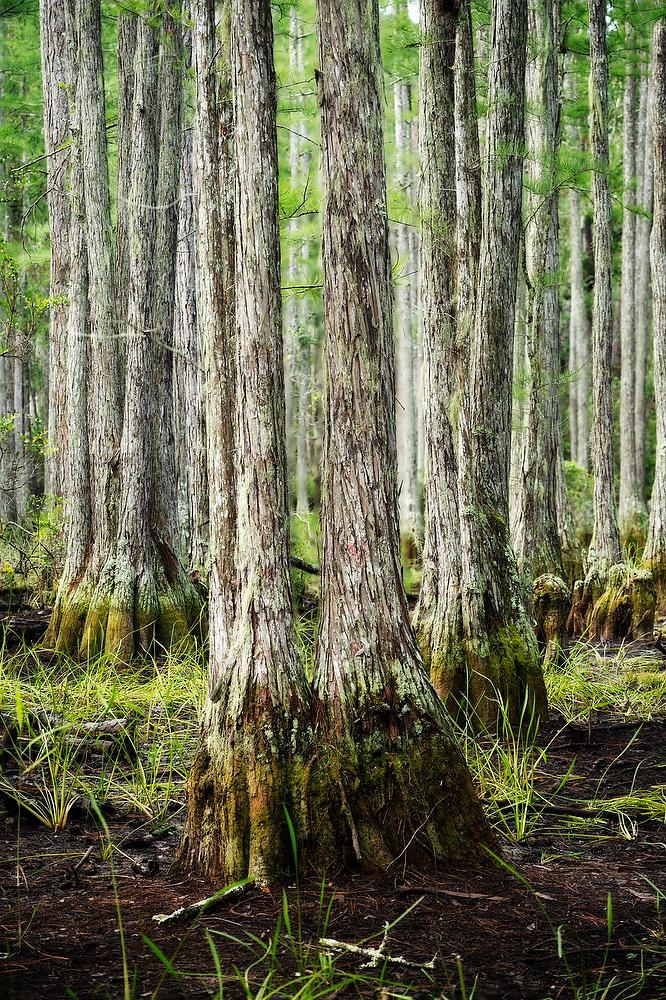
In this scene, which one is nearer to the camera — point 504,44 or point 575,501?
point 504,44

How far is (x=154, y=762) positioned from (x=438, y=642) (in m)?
2.39

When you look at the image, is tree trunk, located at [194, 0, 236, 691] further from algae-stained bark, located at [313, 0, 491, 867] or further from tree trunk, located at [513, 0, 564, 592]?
tree trunk, located at [513, 0, 564, 592]

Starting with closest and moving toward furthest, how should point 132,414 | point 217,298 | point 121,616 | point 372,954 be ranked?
1. point 372,954
2. point 217,298
3. point 121,616
4. point 132,414

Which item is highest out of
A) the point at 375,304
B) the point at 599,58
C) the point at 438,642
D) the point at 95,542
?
the point at 599,58

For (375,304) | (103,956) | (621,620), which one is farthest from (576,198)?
(103,956)

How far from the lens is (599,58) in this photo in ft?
38.7

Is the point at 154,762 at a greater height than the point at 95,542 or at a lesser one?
lesser

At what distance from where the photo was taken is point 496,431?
264 inches

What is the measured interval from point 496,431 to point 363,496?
306cm

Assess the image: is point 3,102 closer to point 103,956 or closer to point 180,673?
point 180,673

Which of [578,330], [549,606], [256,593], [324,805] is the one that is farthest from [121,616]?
[578,330]

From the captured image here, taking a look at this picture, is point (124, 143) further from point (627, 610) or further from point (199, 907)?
point (199, 907)

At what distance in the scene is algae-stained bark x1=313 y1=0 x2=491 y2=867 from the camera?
381 cm

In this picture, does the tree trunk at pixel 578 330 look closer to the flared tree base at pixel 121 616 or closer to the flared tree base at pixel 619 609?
the flared tree base at pixel 619 609
